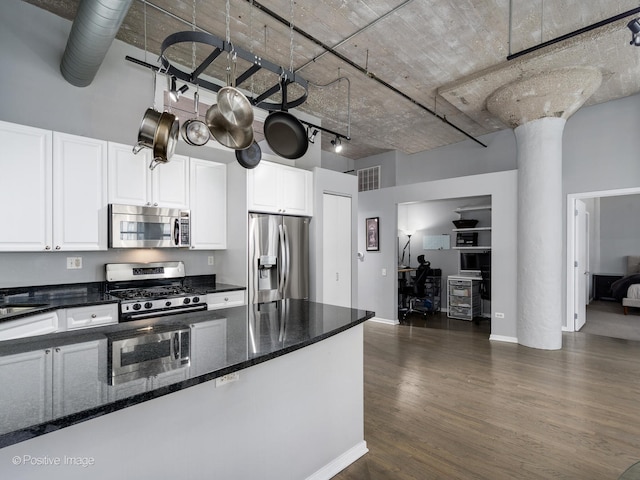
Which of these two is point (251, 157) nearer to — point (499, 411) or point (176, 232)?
point (176, 232)

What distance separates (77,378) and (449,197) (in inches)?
219

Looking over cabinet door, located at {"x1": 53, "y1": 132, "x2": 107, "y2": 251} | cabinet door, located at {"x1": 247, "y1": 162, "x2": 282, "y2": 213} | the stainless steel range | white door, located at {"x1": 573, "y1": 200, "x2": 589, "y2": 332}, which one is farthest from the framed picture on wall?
cabinet door, located at {"x1": 53, "y1": 132, "x2": 107, "y2": 251}

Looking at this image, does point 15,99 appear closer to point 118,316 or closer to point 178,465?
point 118,316

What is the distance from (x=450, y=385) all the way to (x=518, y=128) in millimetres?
3701

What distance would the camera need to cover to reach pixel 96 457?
44.8 inches

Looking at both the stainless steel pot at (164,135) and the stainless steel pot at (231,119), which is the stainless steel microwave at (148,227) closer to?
Result: the stainless steel pot at (164,135)

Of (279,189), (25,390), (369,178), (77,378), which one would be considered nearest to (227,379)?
(77,378)

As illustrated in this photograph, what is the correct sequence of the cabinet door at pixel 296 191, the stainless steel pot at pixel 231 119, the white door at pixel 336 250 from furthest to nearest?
the white door at pixel 336 250
the cabinet door at pixel 296 191
the stainless steel pot at pixel 231 119

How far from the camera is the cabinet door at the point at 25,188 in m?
2.70

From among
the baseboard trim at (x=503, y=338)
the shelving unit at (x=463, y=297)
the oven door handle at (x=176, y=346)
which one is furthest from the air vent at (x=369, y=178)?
the oven door handle at (x=176, y=346)

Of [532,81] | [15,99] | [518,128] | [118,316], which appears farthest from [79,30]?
[518,128]

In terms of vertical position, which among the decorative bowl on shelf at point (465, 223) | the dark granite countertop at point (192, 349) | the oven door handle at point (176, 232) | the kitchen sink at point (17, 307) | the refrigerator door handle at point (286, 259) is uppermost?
the decorative bowl on shelf at point (465, 223)

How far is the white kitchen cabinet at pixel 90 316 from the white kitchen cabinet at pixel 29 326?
0.09 m

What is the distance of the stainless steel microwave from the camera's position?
3.23m
